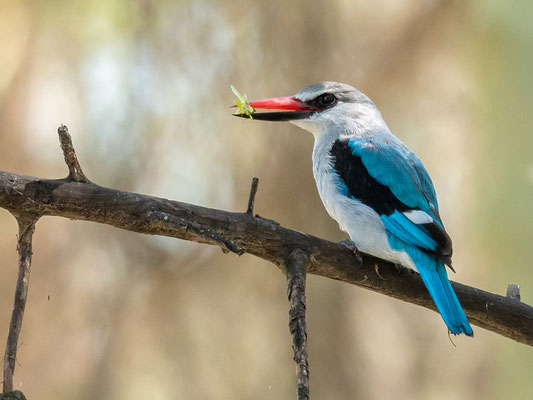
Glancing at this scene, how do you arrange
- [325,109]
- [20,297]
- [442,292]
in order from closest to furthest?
1. [20,297]
2. [442,292]
3. [325,109]

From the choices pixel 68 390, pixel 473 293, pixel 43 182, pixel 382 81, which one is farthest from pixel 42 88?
pixel 473 293

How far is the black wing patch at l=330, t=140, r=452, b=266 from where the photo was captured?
2.51 metres

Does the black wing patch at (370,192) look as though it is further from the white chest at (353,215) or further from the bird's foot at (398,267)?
the bird's foot at (398,267)

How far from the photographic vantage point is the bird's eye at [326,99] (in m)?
3.28

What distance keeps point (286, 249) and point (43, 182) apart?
2.62ft

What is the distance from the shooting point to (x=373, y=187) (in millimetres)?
2750

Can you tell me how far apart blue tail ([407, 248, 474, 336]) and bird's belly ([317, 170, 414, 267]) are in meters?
0.06

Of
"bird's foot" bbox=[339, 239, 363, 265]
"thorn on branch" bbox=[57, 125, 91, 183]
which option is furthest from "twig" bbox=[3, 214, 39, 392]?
"bird's foot" bbox=[339, 239, 363, 265]

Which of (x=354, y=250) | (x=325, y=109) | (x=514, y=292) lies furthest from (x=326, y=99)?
(x=514, y=292)

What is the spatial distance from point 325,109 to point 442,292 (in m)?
1.26

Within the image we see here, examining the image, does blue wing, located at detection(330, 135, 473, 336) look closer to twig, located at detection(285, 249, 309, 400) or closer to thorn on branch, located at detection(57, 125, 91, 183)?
twig, located at detection(285, 249, 309, 400)

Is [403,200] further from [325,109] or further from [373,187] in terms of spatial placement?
[325,109]

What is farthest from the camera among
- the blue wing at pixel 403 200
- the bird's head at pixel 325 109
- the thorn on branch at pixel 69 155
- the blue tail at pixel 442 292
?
the bird's head at pixel 325 109

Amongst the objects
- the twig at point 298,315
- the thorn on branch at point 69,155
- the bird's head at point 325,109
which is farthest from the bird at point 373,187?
the thorn on branch at point 69,155
